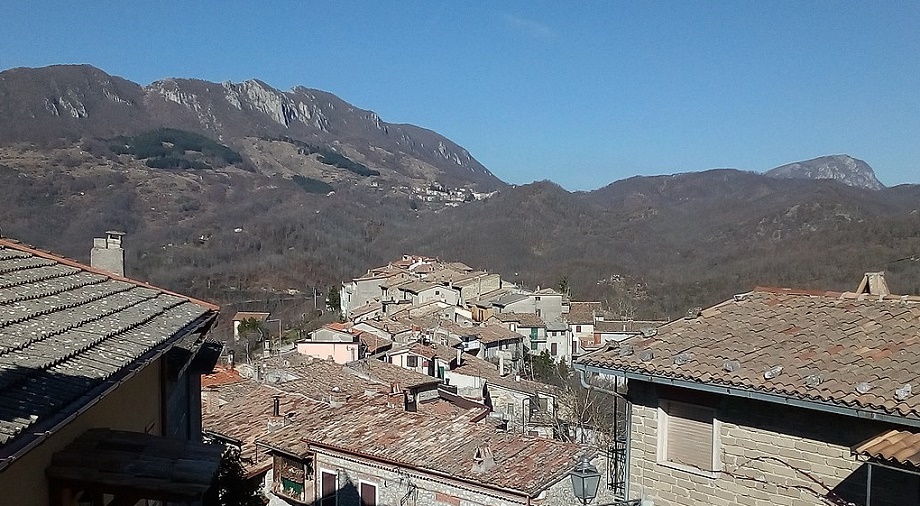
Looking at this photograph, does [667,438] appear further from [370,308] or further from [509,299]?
[370,308]

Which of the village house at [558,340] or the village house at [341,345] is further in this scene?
the village house at [558,340]

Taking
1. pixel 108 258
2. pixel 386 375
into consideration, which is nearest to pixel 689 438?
pixel 108 258

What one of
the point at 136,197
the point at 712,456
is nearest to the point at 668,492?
the point at 712,456

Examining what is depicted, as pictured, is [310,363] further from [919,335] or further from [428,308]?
[428,308]

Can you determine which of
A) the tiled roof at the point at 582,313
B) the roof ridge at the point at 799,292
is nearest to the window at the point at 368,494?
the roof ridge at the point at 799,292

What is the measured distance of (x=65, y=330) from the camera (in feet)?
14.7

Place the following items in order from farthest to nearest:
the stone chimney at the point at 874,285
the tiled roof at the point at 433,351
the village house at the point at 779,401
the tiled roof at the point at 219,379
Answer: the tiled roof at the point at 433,351, the tiled roof at the point at 219,379, the stone chimney at the point at 874,285, the village house at the point at 779,401

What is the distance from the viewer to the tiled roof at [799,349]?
571cm

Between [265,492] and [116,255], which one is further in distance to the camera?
[265,492]

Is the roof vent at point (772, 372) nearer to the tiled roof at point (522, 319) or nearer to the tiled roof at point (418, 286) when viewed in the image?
the tiled roof at point (522, 319)

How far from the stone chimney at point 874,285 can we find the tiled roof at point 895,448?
223 cm

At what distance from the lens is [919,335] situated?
621cm

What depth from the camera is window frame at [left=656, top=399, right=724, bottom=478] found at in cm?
649

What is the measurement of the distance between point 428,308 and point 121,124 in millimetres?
167327
